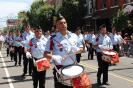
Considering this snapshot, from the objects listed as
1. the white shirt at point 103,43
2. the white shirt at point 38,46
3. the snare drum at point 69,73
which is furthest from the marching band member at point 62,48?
the white shirt at point 103,43

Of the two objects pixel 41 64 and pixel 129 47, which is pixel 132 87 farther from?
pixel 129 47

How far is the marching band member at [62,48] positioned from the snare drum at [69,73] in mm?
225

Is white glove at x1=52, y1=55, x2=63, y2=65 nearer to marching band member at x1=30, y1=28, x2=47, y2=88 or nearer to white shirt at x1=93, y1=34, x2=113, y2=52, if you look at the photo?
marching band member at x1=30, y1=28, x2=47, y2=88

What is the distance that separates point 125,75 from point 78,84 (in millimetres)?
10873

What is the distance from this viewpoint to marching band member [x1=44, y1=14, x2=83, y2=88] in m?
7.76

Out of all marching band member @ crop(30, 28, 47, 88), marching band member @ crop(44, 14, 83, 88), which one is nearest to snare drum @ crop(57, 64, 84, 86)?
marching band member @ crop(44, 14, 83, 88)

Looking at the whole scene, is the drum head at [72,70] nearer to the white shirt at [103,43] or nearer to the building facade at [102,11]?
the white shirt at [103,43]

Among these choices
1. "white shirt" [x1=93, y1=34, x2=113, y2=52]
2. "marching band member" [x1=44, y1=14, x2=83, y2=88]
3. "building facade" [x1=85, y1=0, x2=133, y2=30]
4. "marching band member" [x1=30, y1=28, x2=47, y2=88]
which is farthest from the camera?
"building facade" [x1=85, y1=0, x2=133, y2=30]

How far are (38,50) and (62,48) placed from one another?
201 inches

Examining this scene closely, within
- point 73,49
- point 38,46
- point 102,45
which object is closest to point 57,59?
point 73,49

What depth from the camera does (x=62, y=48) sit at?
25.8ft

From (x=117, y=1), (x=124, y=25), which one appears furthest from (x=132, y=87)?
(x=117, y=1)

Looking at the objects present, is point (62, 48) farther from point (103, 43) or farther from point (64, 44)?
point (103, 43)

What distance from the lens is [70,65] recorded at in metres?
7.51
